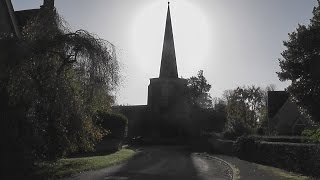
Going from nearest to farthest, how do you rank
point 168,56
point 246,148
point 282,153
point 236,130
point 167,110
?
1. point 282,153
2. point 246,148
3. point 236,130
4. point 168,56
5. point 167,110

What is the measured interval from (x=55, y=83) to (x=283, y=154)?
14.3 metres

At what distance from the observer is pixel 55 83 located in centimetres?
1948

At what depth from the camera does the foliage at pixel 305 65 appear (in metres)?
27.8

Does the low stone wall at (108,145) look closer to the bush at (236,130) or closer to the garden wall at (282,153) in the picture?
the garden wall at (282,153)

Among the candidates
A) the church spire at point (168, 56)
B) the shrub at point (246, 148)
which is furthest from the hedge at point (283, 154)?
the church spire at point (168, 56)

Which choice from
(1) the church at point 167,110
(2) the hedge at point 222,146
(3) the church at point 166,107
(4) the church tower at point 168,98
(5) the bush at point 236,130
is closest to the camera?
(2) the hedge at point 222,146

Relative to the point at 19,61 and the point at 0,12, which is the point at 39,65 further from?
the point at 0,12

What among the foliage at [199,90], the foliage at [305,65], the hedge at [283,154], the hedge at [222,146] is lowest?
the hedge at [283,154]

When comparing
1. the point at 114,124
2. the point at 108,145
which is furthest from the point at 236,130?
the point at 108,145

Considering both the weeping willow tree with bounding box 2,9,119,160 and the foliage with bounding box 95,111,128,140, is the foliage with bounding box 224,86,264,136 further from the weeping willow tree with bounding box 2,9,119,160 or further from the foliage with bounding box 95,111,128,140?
the weeping willow tree with bounding box 2,9,119,160

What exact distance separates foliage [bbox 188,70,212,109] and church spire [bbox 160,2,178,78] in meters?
6.62

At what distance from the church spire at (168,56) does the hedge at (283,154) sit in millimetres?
40688

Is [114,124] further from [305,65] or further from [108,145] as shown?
[305,65]

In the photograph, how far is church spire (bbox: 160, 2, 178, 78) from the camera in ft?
259
